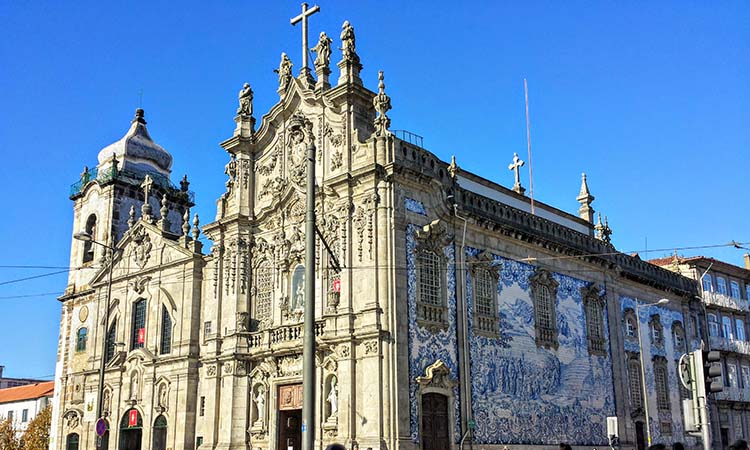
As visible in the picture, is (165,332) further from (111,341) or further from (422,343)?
(422,343)

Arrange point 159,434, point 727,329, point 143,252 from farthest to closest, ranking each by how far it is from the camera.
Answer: point 727,329
point 143,252
point 159,434

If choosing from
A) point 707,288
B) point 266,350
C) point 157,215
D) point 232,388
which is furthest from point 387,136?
point 707,288

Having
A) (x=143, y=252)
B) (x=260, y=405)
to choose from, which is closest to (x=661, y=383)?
(x=260, y=405)

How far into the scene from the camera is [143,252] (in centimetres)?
4022

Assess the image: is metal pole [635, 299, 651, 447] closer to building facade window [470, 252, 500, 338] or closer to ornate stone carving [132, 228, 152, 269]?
building facade window [470, 252, 500, 338]

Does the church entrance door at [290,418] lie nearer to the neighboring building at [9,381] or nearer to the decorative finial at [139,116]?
the decorative finial at [139,116]

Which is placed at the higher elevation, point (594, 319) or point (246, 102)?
point (246, 102)

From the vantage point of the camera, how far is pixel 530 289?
34.0m

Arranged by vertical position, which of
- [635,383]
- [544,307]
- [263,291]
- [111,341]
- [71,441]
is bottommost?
[71,441]

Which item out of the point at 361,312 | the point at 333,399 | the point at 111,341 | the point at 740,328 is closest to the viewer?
the point at 361,312

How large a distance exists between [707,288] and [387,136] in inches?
1167

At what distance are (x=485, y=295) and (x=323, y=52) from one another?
38.5 feet

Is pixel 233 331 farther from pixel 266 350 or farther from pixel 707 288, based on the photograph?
pixel 707 288

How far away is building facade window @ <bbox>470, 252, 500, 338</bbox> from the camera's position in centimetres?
3045
